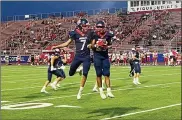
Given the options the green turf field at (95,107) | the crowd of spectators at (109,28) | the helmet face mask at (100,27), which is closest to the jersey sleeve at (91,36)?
the helmet face mask at (100,27)

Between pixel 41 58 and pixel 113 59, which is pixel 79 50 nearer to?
pixel 113 59

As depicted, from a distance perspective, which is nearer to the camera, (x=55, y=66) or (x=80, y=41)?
(x=80, y=41)

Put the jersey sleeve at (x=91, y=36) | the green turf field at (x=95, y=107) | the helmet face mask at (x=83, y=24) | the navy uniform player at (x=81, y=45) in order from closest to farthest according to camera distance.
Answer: the green turf field at (x=95, y=107) → the jersey sleeve at (x=91, y=36) → the helmet face mask at (x=83, y=24) → the navy uniform player at (x=81, y=45)

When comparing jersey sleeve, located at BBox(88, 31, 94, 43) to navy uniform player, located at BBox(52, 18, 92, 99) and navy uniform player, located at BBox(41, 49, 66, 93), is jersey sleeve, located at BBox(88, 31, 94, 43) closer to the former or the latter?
navy uniform player, located at BBox(52, 18, 92, 99)

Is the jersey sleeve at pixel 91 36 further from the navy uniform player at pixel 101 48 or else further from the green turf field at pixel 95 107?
the green turf field at pixel 95 107

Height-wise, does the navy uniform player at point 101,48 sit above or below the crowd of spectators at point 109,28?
below

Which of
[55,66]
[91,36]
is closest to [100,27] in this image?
[91,36]

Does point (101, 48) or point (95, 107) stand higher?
point (101, 48)

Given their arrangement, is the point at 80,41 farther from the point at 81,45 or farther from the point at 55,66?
the point at 55,66

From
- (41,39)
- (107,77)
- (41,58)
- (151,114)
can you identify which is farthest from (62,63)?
(41,39)

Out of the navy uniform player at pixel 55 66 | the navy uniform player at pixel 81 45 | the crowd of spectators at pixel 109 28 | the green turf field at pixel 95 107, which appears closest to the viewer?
the green turf field at pixel 95 107

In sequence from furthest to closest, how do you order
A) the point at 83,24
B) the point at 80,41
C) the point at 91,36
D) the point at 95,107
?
A: the point at 80,41 < the point at 83,24 < the point at 95,107 < the point at 91,36

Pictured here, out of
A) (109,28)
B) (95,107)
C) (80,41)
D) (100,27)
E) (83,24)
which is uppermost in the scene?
(109,28)

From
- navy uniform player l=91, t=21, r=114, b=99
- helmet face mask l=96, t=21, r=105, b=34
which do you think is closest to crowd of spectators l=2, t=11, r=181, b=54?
navy uniform player l=91, t=21, r=114, b=99
